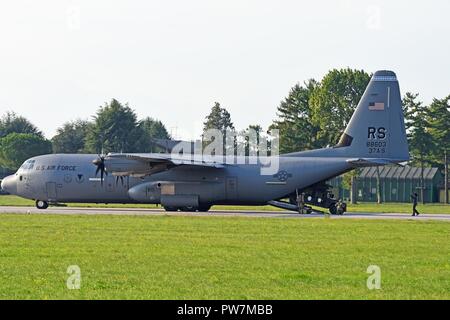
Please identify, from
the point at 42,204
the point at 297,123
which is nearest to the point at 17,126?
the point at 297,123

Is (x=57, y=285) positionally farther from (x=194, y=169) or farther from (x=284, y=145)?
(x=284, y=145)

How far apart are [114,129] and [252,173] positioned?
59.2 meters

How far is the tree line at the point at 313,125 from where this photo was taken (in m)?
102


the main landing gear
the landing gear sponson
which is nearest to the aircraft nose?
the main landing gear

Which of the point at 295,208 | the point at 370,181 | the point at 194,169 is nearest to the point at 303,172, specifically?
the point at 295,208

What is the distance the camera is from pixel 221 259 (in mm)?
25422

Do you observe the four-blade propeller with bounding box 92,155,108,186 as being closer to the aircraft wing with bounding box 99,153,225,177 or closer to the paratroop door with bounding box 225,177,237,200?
the aircraft wing with bounding box 99,153,225,177

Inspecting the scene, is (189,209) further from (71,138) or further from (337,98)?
(71,138)

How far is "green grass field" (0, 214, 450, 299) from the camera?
62.2 ft

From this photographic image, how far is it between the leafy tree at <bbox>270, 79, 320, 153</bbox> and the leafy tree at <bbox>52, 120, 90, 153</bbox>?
28.1 m

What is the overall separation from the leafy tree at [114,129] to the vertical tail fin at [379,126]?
186 feet

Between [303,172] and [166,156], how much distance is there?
8.63 metres
